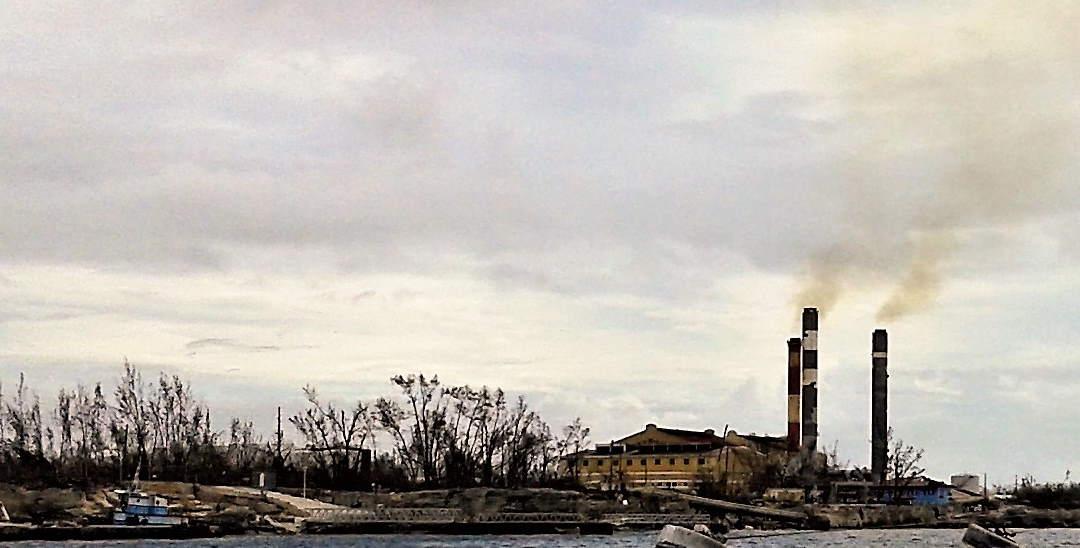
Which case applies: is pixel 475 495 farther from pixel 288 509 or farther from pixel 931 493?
pixel 931 493

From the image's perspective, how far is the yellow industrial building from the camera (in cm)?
15688

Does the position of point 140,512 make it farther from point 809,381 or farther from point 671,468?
point 671,468

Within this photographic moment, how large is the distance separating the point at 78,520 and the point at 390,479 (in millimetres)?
40495

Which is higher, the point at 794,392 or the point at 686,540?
the point at 794,392

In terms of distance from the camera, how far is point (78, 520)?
91.8 m

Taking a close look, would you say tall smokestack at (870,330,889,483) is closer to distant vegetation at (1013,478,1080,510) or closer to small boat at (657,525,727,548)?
distant vegetation at (1013,478,1080,510)

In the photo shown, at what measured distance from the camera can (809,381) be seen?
135750mm

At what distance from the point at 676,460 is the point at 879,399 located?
3482 cm

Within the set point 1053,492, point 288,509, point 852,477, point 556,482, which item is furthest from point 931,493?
point 288,509

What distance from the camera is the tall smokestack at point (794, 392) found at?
136125 mm

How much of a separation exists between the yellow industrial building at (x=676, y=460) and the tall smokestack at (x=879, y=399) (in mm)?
15018

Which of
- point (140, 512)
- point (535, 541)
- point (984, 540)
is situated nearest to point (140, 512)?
point (140, 512)

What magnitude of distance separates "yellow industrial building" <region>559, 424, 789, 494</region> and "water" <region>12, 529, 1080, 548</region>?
52.5m

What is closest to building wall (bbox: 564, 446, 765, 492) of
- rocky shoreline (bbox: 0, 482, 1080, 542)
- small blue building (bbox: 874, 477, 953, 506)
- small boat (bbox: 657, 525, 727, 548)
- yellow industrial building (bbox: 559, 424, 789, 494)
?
yellow industrial building (bbox: 559, 424, 789, 494)
